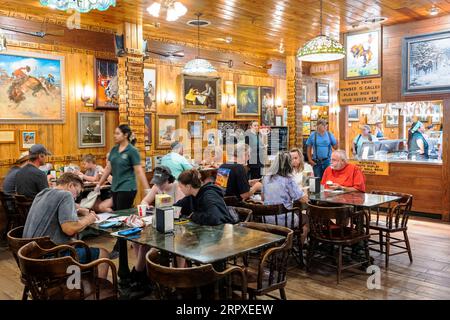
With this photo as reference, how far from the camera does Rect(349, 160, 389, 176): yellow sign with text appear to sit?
781 cm

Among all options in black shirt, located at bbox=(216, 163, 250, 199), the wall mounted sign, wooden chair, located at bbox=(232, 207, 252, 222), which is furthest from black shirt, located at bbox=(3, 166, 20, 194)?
the wall mounted sign

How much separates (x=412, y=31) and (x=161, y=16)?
4398 mm

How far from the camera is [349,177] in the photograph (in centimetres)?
546

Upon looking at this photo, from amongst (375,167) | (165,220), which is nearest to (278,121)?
(375,167)

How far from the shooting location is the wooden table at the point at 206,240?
2707mm

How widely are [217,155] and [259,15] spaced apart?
10.8ft

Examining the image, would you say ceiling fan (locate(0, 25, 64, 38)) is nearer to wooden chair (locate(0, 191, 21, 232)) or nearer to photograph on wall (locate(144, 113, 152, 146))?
photograph on wall (locate(144, 113, 152, 146))

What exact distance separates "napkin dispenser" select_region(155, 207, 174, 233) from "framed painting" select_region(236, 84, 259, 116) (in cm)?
719

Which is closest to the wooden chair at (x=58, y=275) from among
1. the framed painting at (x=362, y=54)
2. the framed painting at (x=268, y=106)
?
the framed painting at (x=362, y=54)

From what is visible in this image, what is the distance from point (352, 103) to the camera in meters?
8.23

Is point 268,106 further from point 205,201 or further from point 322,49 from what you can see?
point 205,201
